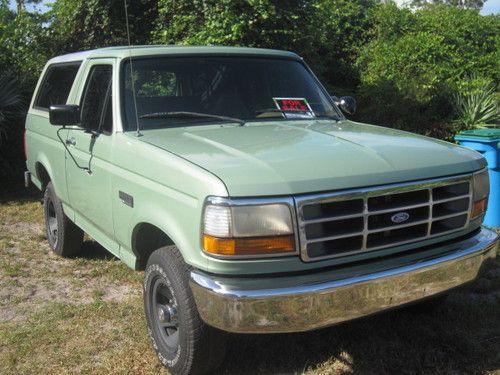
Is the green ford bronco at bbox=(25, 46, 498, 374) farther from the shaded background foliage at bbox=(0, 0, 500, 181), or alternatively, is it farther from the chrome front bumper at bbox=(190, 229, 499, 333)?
the shaded background foliage at bbox=(0, 0, 500, 181)

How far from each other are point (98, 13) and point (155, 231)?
7.47 meters

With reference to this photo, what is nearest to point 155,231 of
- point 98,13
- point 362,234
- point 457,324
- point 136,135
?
point 136,135

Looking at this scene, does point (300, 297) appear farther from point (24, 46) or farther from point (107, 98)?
point (24, 46)

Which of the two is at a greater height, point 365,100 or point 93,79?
point 93,79

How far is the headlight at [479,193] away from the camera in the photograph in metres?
3.29

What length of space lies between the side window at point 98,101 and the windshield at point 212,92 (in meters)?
0.24

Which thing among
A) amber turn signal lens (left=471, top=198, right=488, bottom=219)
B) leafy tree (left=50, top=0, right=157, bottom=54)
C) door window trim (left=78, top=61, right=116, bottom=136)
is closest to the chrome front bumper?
amber turn signal lens (left=471, top=198, right=488, bottom=219)

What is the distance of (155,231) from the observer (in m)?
3.47

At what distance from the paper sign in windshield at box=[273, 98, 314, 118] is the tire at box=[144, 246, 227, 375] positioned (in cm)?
153

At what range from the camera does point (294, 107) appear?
13.7 ft

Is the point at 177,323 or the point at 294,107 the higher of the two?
the point at 294,107

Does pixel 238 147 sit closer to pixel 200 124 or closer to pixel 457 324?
pixel 200 124

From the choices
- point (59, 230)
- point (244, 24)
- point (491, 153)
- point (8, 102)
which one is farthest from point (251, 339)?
point (8, 102)

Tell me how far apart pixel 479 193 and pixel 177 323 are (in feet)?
6.41
